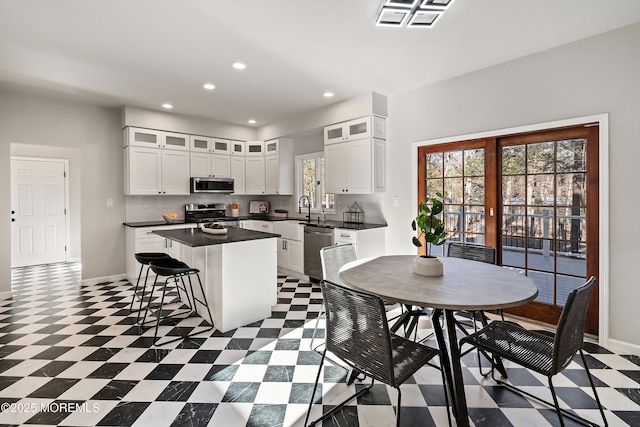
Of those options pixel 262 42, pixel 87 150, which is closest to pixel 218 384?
pixel 262 42

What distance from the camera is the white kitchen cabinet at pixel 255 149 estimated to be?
6117mm

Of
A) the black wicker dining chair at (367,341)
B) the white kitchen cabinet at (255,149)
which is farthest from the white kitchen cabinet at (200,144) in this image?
the black wicker dining chair at (367,341)

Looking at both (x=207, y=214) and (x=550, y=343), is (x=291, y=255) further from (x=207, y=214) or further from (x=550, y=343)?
(x=550, y=343)

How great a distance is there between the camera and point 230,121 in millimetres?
5742

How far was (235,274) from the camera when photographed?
3100mm

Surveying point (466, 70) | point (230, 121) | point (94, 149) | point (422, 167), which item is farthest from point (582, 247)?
point (94, 149)

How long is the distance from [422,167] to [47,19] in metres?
3.95

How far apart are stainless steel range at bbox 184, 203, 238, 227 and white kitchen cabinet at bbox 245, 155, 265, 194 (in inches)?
26.3

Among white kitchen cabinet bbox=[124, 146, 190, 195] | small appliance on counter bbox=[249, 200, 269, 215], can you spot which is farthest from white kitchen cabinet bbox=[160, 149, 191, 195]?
small appliance on counter bbox=[249, 200, 269, 215]

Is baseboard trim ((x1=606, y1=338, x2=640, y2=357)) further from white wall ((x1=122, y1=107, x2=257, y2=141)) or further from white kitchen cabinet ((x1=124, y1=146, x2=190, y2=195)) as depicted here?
white wall ((x1=122, y1=107, x2=257, y2=141))

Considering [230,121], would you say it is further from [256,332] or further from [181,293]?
[256,332]

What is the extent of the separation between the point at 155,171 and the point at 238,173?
1.50 m

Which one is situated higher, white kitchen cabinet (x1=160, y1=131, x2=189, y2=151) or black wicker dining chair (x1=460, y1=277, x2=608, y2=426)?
white kitchen cabinet (x1=160, y1=131, x2=189, y2=151)

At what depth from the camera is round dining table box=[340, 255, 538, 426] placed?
159 cm
